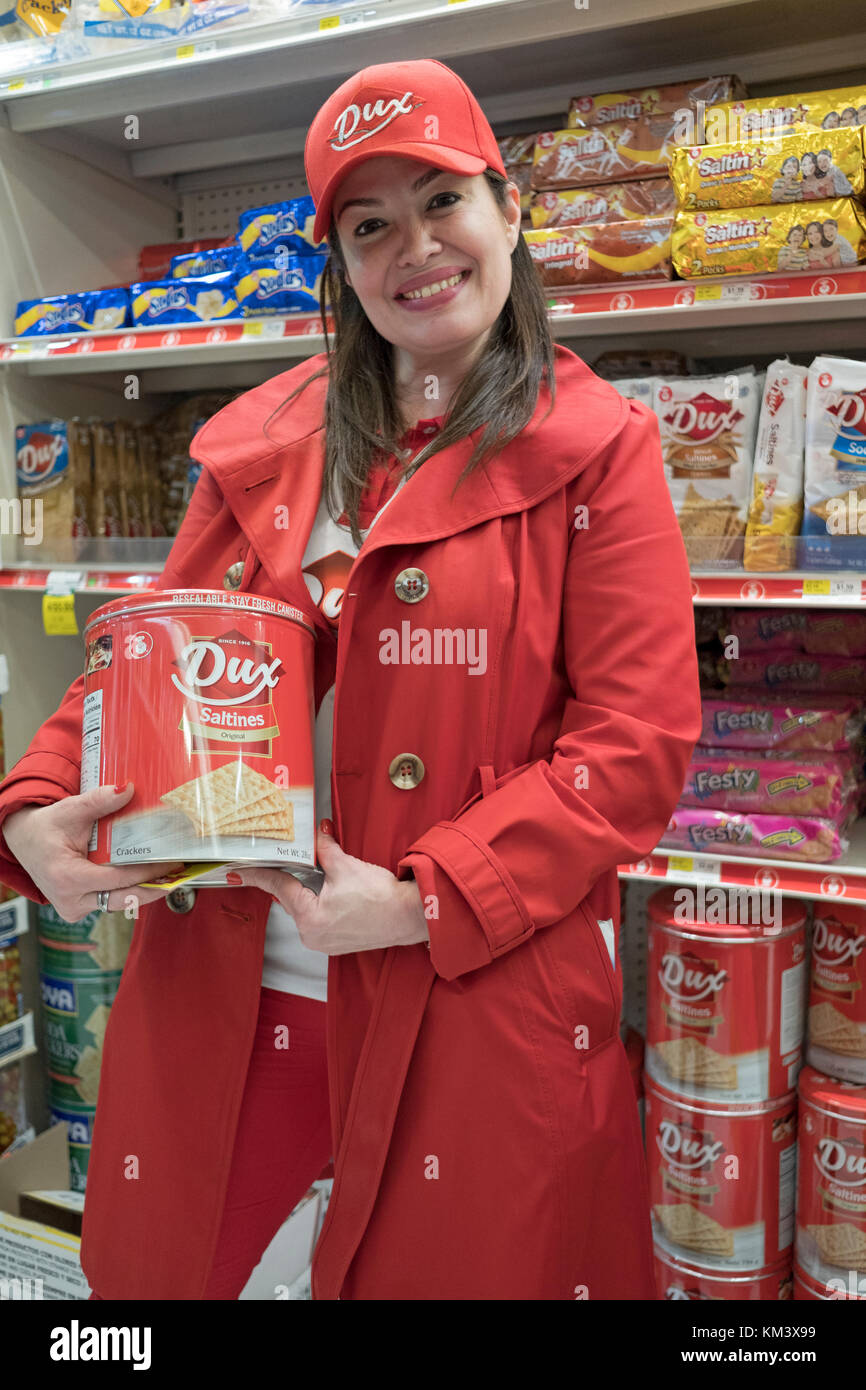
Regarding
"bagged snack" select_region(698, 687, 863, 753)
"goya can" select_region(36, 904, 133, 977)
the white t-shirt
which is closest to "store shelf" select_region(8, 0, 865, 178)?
the white t-shirt

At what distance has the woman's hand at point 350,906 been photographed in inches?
42.1

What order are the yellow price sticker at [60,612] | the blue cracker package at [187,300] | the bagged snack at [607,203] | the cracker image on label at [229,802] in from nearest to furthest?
the cracker image on label at [229,802] < the bagged snack at [607,203] < the blue cracker package at [187,300] < the yellow price sticker at [60,612]

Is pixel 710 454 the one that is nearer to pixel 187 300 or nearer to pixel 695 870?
pixel 695 870

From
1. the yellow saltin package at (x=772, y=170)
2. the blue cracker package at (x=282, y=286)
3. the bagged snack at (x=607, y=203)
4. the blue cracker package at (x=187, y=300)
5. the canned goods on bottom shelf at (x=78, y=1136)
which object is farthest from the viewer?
the canned goods on bottom shelf at (x=78, y=1136)

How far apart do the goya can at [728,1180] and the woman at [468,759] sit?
71 centimetres

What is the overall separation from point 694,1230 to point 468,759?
1.29 meters

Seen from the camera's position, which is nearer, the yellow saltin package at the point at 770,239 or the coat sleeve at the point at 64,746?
the coat sleeve at the point at 64,746

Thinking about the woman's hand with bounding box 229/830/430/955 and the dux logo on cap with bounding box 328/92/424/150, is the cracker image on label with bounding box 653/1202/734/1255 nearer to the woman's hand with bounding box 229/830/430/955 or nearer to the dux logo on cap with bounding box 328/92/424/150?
the woman's hand with bounding box 229/830/430/955

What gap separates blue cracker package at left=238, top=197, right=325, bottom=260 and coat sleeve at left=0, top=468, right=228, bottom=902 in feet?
2.97

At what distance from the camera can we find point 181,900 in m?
1.28

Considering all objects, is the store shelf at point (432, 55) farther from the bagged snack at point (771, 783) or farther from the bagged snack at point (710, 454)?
the bagged snack at point (771, 783)

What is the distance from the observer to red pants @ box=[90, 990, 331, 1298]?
129cm

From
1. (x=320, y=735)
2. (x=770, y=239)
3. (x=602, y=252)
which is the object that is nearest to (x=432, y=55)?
(x=602, y=252)

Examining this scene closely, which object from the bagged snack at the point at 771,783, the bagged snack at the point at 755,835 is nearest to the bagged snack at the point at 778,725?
the bagged snack at the point at 771,783
